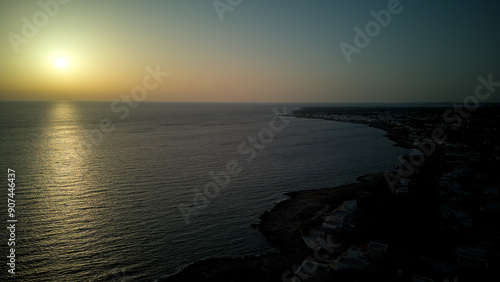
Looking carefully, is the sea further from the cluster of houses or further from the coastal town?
the cluster of houses

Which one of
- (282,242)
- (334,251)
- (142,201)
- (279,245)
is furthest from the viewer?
(142,201)

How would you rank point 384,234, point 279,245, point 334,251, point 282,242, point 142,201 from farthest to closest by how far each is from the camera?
point 142,201
point 282,242
point 384,234
point 279,245
point 334,251

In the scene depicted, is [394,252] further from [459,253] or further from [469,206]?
[469,206]

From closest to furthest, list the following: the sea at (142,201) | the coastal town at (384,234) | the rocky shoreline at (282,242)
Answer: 1. the coastal town at (384,234)
2. the rocky shoreline at (282,242)
3. the sea at (142,201)

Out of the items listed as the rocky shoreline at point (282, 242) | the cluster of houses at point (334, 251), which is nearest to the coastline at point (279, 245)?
the rocky shoreline at point (282, 242)

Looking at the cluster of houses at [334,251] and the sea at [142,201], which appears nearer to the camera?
the cluster of houses at [334,251]

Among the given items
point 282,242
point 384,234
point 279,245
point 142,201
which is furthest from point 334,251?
point 142,201

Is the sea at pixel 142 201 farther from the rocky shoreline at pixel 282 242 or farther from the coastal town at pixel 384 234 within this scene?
the coastal town at pixel 384 234

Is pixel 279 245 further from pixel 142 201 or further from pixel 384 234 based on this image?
pixel 142 201
